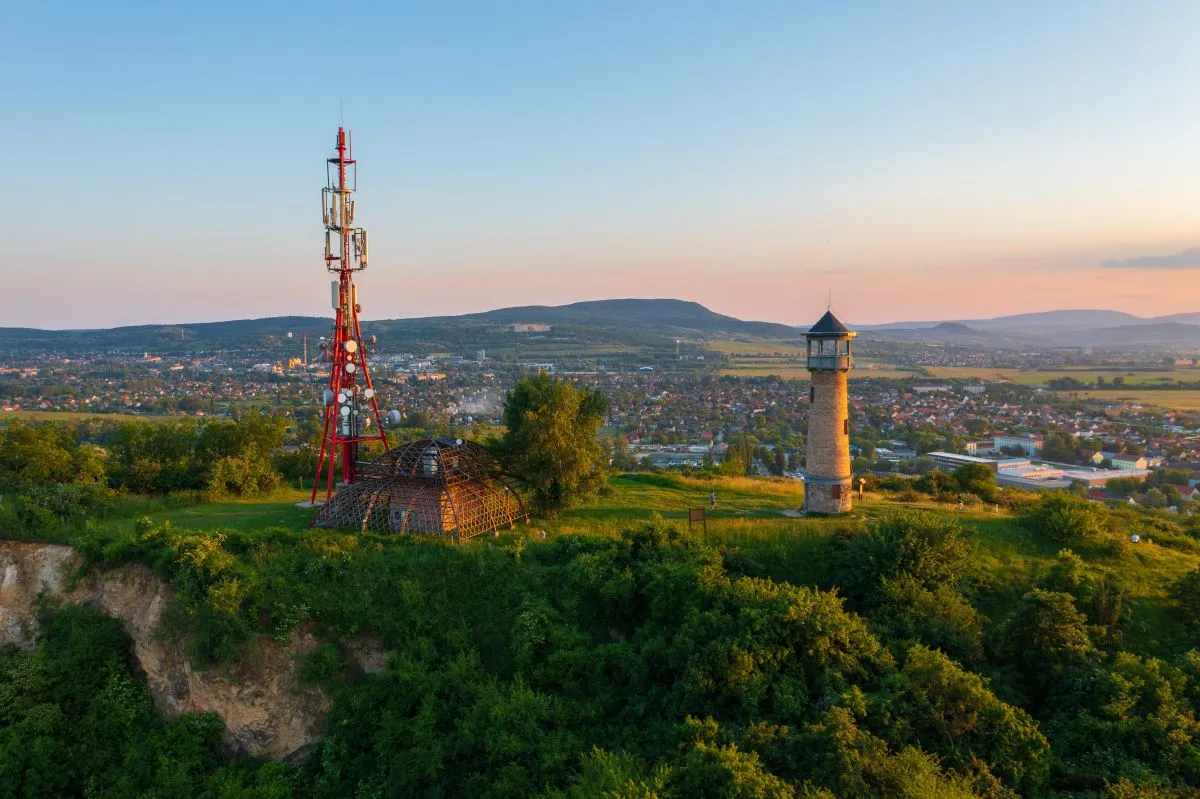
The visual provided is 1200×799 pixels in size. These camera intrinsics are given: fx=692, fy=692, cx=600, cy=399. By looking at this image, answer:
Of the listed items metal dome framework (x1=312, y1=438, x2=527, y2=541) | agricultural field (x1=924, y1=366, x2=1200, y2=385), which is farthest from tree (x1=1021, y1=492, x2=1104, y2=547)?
agricultural field (x1=924, y1=366, x2=1200, y2=385)

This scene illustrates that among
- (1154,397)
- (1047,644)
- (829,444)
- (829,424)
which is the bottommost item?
(1047,644)

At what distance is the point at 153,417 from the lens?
75.0 metres

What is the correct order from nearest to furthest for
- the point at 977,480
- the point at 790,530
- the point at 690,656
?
the point at 690,656
the point at 790,530
the point at 977,480

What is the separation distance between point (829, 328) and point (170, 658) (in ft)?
79.2

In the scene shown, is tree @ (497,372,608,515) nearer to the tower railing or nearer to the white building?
the tower railing

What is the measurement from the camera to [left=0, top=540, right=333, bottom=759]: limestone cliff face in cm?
1861

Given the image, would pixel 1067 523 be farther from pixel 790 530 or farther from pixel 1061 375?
pixel 1061 375

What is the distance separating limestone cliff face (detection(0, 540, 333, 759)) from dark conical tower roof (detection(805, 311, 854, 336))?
19204 mm

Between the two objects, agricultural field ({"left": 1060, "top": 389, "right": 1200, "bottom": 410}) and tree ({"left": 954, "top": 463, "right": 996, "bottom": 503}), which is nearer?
tree ({"left": 954, "top": 463, "right": 996, "bottom": 503})

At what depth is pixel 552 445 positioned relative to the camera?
82.2ft

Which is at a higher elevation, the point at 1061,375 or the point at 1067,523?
the point at 1061,375

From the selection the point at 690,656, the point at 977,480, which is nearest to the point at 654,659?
the point at 690,656

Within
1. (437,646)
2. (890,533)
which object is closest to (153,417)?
(437,646)

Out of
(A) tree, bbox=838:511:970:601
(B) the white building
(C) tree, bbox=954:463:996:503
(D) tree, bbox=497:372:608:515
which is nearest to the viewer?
(A) tree, bbox=838:511:970:601
